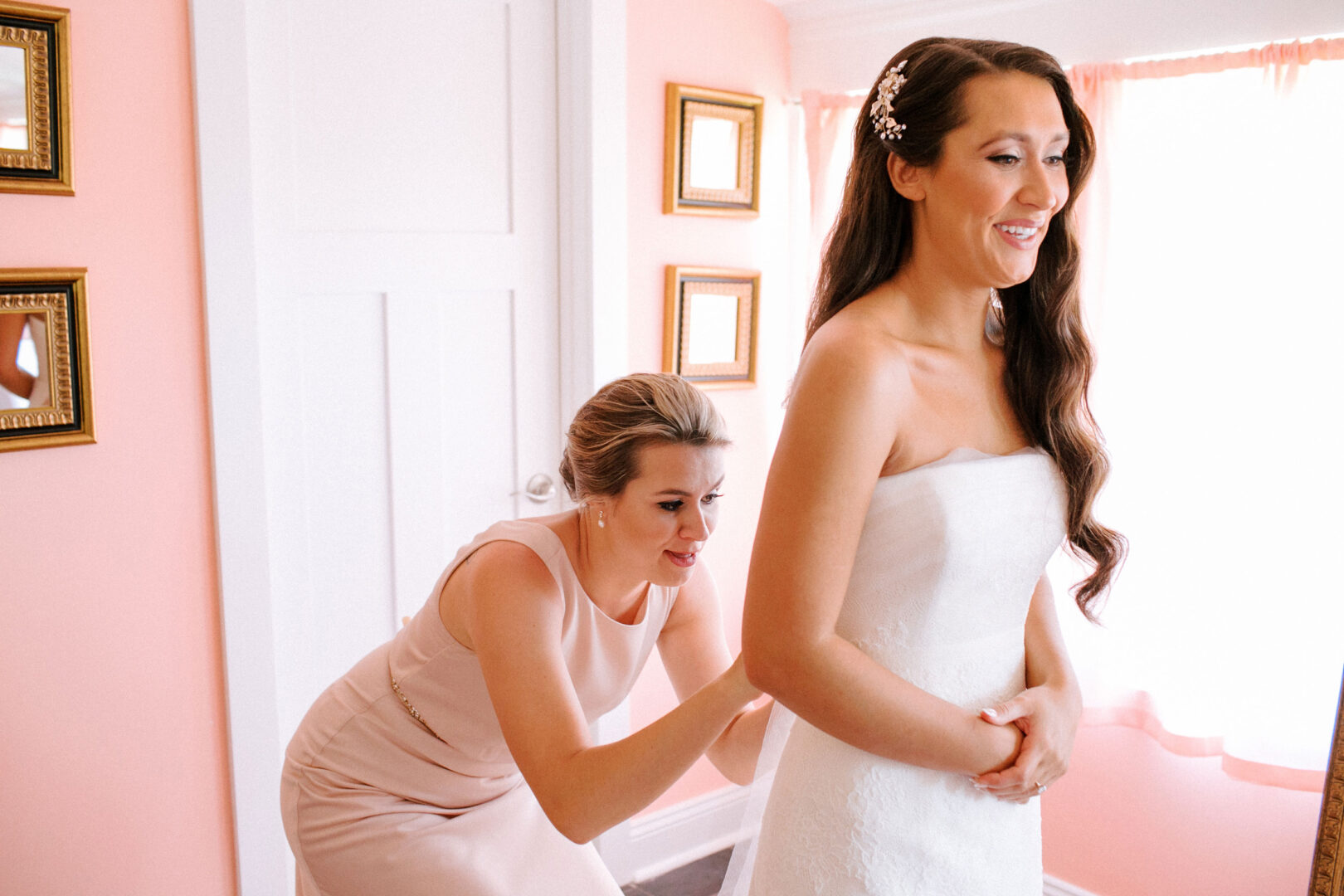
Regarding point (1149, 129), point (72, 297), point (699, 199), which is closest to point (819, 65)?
point (699, 199)

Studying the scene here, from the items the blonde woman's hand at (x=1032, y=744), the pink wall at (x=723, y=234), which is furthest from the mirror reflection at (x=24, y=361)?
the blonde woman's hand at (x=1032, y=744)

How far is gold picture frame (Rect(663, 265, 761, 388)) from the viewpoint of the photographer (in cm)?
315

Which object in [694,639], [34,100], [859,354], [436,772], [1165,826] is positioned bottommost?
[1165,826]

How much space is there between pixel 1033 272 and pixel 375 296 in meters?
1.79

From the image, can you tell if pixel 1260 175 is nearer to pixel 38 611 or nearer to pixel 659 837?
pixel 659 837

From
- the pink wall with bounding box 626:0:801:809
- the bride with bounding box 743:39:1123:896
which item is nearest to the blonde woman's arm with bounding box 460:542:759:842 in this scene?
the bride with bounding box 743:39:1123:896

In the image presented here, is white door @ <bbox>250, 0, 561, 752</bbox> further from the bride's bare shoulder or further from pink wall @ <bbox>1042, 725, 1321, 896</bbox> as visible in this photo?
the bride's bare shoulder

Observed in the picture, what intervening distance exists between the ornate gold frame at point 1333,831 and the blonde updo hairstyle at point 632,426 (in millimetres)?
1427

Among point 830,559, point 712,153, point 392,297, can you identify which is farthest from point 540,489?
point 830,559

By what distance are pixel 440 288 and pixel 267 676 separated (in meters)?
1.01

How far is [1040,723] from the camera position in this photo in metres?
1.22

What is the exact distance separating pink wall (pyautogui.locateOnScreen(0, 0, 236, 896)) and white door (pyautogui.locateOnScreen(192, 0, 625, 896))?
67mm

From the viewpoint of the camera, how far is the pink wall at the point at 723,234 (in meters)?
3.04

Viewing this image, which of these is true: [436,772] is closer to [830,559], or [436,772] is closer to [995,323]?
[830,559]
